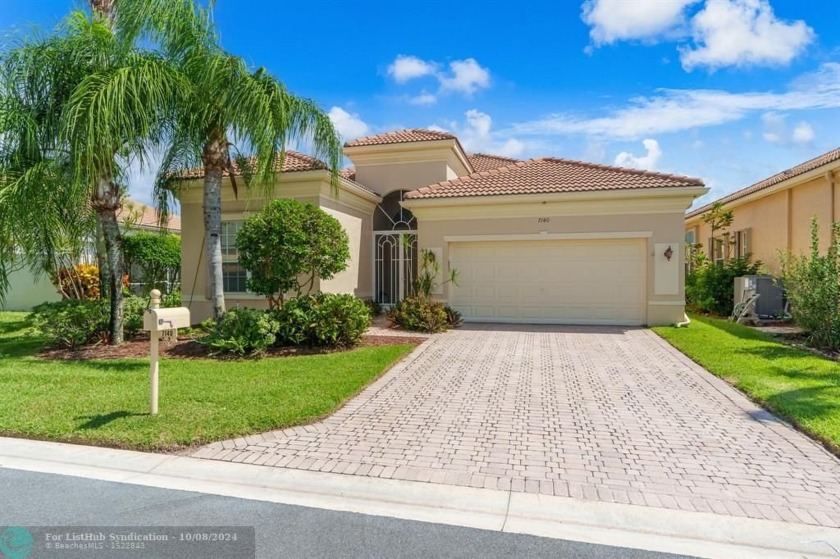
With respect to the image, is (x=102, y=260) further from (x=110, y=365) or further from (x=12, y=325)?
(x=12, y=325)

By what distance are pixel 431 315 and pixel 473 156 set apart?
13.0 m


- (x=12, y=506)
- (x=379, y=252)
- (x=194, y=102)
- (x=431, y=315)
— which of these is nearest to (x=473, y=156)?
(x=379, y=252)

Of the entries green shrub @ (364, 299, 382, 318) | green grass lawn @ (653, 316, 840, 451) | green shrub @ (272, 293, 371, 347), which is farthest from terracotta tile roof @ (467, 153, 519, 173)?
green shrub @ (272, 293, 371, 347)

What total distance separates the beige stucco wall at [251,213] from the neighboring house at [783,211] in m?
12.7

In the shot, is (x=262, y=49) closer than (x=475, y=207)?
Yes

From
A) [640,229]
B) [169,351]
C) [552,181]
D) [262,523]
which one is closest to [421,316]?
[552,181]

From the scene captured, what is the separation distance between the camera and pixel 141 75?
8.67 m

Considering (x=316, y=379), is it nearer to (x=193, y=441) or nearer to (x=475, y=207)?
(x=193, y=441)

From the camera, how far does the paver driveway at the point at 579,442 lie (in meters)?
4.20

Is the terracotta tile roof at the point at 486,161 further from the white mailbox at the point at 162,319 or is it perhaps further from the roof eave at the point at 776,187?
the white mailbox at the point at 162,319

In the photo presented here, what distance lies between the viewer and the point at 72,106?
328 inches

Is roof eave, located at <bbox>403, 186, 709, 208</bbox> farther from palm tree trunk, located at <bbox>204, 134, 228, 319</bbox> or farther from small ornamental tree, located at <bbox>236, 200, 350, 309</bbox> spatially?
palm tree trunk, located at <bbox>204, 134, 228, 319</bbox>

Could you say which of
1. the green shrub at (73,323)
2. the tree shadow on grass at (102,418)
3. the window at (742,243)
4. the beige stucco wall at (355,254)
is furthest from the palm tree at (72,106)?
the window at (742,243)

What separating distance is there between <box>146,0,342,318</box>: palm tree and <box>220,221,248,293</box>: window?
12.4 ft
